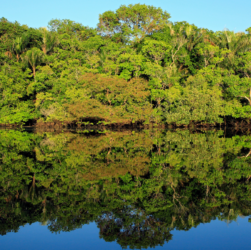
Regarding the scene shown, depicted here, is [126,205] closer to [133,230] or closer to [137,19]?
[133,230]

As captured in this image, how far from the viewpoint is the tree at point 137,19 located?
46969mm

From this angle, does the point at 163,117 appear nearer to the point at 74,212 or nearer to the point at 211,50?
the point at 211,50

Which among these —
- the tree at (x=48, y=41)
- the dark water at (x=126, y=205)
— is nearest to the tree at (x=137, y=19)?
the tree at (x=48, y=41)

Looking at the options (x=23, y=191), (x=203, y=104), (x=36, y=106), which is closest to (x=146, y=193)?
(x=23, y=191)

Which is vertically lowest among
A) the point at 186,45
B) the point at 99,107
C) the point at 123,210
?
the point at 123,210

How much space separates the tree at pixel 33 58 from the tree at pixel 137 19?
1366cm

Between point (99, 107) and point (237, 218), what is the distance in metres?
30.1

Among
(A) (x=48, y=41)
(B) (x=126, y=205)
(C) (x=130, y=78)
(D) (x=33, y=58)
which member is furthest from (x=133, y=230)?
(A) (x=48, y=41)

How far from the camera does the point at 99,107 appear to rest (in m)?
34.7

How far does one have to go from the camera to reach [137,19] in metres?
48.2

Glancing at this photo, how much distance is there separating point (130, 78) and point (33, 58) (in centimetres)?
1431

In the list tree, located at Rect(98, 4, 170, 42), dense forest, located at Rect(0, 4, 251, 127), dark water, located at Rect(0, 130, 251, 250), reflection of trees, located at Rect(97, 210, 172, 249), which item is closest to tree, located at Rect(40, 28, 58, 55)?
dense forest, located at Rect(0, 4, 251, 127)

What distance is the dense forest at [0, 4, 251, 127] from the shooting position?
112 ft

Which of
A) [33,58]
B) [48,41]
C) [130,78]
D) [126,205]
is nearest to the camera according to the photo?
[126,205]
